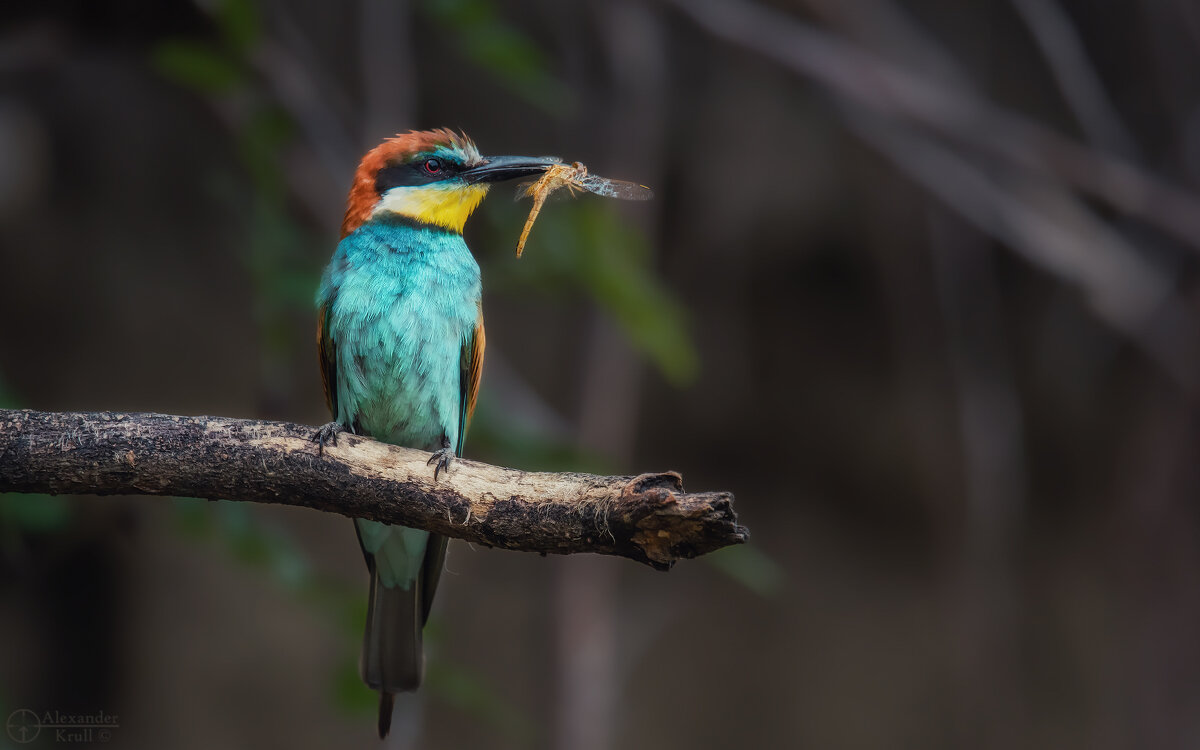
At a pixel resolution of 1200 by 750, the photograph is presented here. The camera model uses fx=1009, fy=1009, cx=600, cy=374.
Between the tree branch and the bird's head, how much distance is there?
0.93 m

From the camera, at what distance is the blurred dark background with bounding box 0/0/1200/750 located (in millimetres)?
3641

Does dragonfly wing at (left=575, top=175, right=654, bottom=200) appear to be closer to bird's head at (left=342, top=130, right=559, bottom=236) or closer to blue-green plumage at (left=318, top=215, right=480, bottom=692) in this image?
bird's head at (left=342, top=130, right=559, bottom=236)

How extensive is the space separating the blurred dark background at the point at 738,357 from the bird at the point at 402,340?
0.85 meters

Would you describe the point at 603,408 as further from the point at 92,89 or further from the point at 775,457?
the point at 92,89

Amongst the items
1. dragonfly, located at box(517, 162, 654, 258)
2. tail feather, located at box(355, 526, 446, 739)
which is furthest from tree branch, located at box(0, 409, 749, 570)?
dragonfly, located at box(517, 162, 654, 258)

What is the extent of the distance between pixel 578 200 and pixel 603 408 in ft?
3.47

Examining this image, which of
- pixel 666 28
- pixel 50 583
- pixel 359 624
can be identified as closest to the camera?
pixel 359 624

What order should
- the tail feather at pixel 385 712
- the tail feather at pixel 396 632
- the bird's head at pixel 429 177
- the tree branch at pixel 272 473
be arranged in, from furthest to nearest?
the bird's head at pixel 429 177 < the tail feather at pixel 396 632 < the tail feather at pixel 385 712 < the tree branch at pixel 272 473

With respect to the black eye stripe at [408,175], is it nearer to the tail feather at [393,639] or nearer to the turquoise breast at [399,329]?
the turquoise breast at [399,329]

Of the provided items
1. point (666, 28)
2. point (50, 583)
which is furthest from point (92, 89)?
point (666, 28)

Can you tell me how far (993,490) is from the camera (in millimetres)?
3795

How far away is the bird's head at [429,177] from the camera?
98.7 inches

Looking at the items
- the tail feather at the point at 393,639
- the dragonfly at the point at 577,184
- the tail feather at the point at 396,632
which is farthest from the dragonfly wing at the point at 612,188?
the tail feather at the point at 393,639

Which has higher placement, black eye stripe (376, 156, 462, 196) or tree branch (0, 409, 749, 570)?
black eye stripe (376, 156, 462, 196)
